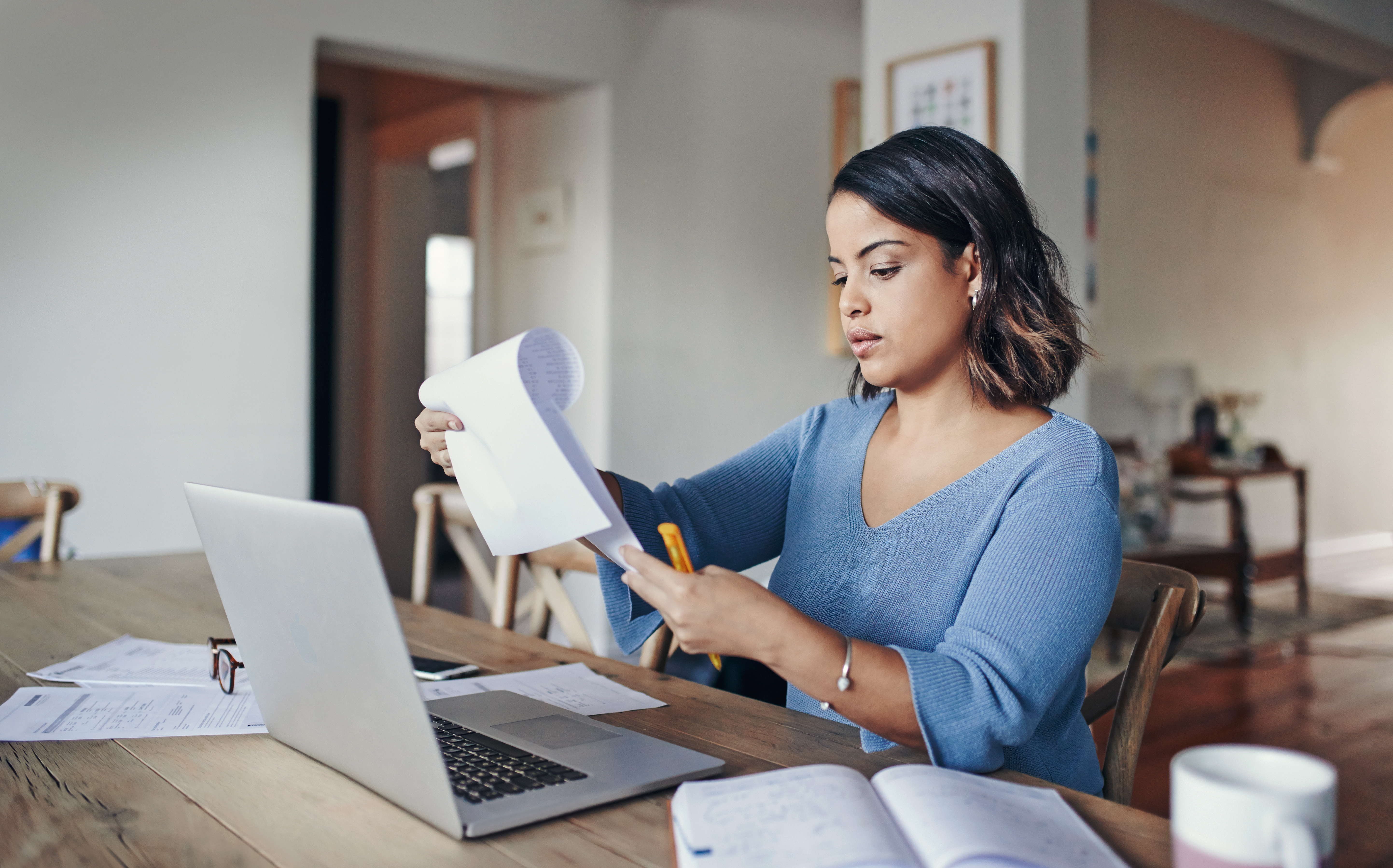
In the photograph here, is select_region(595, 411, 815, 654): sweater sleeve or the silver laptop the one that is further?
select_region(595, 411, 815, 654): sweater sleeve

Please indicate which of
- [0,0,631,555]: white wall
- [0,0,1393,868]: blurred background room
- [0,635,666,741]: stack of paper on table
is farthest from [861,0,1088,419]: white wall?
[0,635,666,741]: stack of paper on table

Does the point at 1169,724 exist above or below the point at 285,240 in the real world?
below

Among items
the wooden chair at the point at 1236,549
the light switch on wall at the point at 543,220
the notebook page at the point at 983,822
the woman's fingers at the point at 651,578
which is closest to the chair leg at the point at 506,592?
the woman's fingers at the point at 651,578

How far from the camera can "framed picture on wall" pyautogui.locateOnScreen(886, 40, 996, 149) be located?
284 cm

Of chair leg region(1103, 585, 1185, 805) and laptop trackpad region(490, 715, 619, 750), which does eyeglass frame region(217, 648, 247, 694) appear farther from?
chair leg region(1103, 585, 1185, 805)

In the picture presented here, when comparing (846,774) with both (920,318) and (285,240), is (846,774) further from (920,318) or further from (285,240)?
(285,240)

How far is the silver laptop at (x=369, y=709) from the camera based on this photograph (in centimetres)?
73

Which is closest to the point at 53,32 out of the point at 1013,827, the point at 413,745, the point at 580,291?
the point at 580,291

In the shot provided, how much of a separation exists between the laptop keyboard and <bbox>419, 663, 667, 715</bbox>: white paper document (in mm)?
159

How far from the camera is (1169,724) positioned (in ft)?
A: 10.5

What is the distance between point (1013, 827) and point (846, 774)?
0.41 feet

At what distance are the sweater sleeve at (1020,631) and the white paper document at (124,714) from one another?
2.04 feet

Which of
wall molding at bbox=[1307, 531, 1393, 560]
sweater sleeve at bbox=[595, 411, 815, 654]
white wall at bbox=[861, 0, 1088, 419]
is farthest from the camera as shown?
wall molding at bbox=[1307, 531, 1393, 560]

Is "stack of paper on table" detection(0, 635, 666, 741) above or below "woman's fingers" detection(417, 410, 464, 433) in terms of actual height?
below
